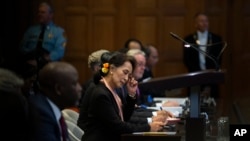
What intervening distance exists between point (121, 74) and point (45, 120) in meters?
1.54

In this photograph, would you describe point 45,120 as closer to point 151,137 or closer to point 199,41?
point 151,137

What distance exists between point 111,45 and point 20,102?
6.93 m

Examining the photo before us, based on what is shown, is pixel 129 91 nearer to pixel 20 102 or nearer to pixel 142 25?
pixel 20 102

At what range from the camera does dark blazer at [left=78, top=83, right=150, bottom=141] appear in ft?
13.5

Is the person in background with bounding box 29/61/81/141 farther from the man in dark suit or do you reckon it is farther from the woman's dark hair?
the man in dark suit

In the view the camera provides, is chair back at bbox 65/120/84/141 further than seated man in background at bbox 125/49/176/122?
No

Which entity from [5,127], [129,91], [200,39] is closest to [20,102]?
[5,127]

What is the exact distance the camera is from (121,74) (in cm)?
443

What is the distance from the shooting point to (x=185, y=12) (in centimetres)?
956

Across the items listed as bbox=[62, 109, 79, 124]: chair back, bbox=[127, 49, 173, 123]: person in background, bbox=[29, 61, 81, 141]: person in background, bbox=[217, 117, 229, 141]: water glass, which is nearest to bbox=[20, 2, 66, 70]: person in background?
bbox=[127, 49, 173, 123]: person in background

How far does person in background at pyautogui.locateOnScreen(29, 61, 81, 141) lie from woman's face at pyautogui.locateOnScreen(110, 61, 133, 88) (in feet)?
4.48

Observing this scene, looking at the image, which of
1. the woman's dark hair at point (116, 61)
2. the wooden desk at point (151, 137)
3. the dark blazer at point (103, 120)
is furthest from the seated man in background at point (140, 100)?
the wooden desk at point (151, 137)

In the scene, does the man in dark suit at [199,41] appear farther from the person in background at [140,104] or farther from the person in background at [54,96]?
the person in background at [54,96]

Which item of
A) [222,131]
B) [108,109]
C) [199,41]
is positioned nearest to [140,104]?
[222,131]
